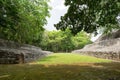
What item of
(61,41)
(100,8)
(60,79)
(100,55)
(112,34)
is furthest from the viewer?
(61,41)

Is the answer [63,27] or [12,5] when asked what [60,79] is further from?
[12,5]

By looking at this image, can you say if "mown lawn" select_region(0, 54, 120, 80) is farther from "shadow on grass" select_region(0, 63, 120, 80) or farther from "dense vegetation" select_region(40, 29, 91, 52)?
"dense vegetation" select_region(40, 29, 91, 52)

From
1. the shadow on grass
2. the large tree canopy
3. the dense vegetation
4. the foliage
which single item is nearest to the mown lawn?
the shadow on grass

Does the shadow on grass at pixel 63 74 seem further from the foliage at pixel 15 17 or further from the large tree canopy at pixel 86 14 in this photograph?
the foliage at pixel 15 17

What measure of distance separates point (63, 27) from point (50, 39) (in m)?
63.0

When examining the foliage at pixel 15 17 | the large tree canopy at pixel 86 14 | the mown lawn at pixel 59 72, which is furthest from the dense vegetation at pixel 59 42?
the large tree canopy at pixel 86 14

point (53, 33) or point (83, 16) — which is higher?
point (53, 33)

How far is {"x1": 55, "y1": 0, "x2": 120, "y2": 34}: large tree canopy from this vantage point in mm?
9805

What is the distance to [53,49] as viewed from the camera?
71.6 metres

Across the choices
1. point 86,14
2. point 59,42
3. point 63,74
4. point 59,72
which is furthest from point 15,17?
point 59,42

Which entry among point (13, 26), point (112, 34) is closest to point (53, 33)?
point (112, 34)

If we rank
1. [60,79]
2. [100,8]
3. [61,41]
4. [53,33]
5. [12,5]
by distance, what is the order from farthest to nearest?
1. [53,33]
2. [61,41]
3. [12,5]
4. [100,8]
5. [60,79]

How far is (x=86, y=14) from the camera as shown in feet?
33.6

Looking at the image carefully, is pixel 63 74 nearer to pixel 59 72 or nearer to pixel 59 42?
pixel 59 72
